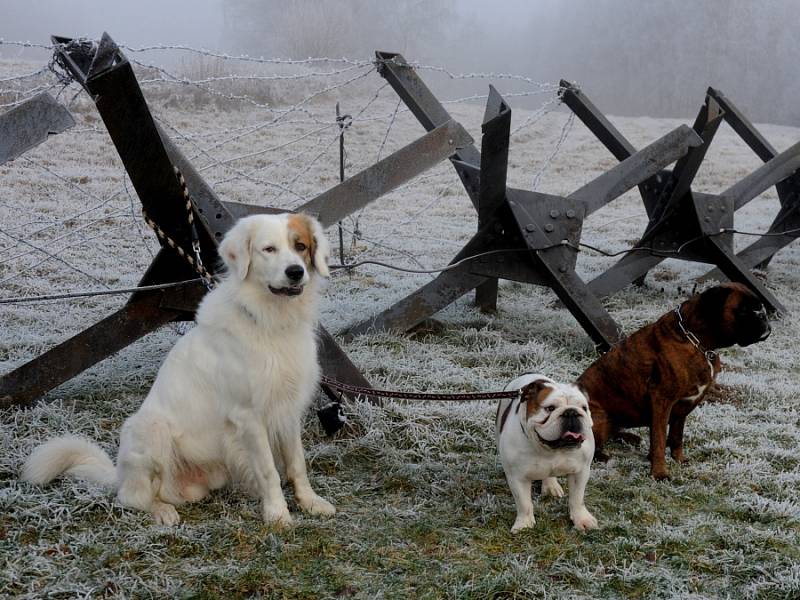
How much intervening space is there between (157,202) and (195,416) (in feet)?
A: 3.48

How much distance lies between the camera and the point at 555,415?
2.95 meters

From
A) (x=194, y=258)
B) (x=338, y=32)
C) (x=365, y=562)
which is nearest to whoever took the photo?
(x=365, y=562)

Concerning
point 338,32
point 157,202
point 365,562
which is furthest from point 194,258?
point 338,32

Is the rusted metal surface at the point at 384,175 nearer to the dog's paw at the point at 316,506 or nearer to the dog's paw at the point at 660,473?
the dog's paw at the point at 316,506

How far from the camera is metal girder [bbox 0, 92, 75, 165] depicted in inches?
131

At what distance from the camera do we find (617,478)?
12.1 feet

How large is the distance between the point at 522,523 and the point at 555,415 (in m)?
0.52

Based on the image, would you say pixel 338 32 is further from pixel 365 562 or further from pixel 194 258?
pixel 365 562

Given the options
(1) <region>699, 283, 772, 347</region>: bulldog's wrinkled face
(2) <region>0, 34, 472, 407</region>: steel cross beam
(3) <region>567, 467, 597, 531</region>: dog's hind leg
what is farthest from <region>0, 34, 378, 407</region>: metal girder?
(1) <region>699, 283, 772, 347</region>: bulldog's wrinkled face

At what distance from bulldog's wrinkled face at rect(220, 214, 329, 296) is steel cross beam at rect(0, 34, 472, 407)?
2.08ft

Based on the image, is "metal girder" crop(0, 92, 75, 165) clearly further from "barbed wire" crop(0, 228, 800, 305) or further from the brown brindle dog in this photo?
the brown brindle dog

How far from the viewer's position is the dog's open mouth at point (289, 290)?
3.12 metres

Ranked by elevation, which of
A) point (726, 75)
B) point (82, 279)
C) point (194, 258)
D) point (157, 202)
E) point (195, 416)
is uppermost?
point (726, 75)

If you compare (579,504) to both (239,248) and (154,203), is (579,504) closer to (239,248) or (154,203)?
(239,248)
